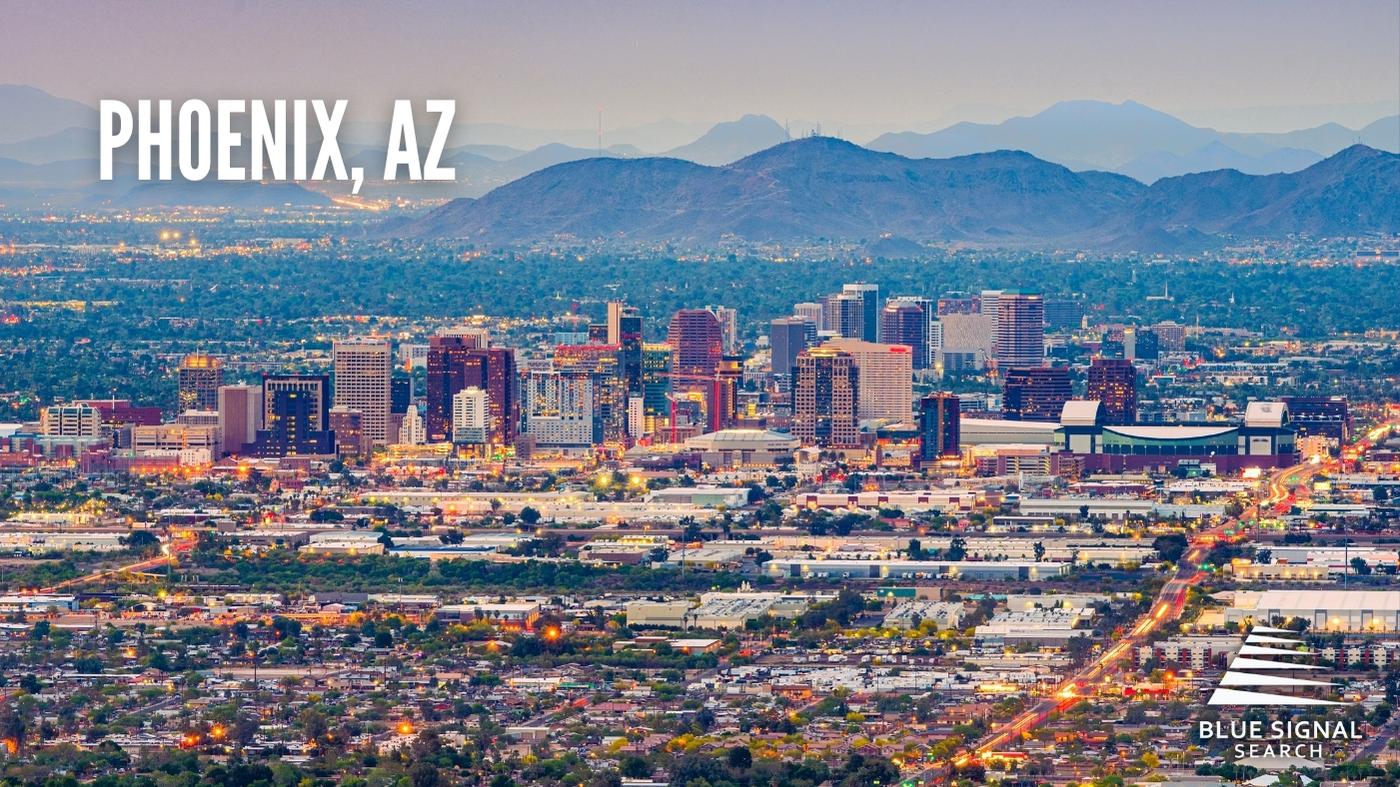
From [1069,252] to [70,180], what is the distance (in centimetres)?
4924

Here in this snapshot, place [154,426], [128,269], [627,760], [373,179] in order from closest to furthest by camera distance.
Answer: [627,760] < [154,426] < [128,269] < [373,179]

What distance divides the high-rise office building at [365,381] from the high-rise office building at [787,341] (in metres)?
15.8

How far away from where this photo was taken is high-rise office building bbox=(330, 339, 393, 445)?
250ft

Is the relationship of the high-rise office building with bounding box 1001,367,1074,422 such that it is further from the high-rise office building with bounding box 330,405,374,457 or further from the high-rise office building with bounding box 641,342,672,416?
the high-rise office building with bounding box 330,405,374,457

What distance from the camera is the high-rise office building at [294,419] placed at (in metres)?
72.5

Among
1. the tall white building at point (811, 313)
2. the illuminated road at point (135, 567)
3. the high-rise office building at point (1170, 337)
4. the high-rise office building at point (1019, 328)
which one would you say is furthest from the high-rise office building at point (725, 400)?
the high-rise office building at point (1170, 337)

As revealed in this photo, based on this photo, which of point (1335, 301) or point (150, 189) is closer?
point (1335, 301)

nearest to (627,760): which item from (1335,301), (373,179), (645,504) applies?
(645,504)

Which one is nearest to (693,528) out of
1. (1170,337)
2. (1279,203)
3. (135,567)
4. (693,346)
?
(135,567)

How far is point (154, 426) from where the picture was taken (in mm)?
73500

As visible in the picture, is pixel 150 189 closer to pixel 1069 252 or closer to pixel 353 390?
pixel 1069 252

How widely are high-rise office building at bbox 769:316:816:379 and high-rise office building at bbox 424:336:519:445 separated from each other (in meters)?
15.8

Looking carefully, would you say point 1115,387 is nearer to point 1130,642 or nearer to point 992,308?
point 992,308

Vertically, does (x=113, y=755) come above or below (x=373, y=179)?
below
